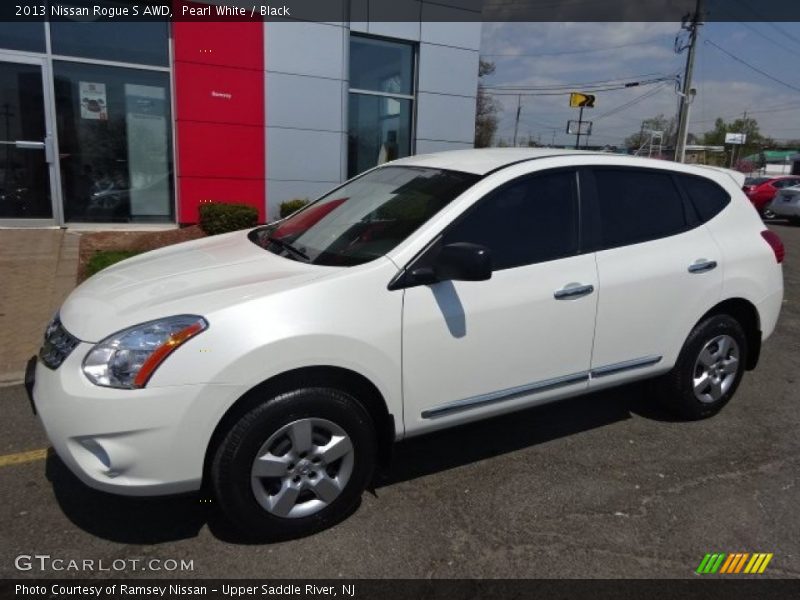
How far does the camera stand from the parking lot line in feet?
11.6

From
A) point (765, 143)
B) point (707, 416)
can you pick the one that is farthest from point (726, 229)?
point (765, 143)

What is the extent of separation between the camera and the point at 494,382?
326 centimetres

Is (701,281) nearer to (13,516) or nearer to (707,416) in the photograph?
(707,416)

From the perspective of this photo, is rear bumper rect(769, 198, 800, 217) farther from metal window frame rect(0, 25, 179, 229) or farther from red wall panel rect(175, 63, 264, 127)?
metal window frame rect(0, 25, 179, 229)

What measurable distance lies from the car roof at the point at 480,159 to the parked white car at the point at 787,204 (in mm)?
19320

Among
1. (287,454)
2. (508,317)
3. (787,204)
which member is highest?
(508,317)

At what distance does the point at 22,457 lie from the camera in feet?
11.8

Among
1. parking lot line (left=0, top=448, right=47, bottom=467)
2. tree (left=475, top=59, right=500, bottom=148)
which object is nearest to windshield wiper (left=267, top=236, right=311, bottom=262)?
parking lot line (left=0, top=448, right=47, bottom=467)

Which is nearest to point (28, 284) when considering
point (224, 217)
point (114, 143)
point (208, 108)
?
point (224, 217)

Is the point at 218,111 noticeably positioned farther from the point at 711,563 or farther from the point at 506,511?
the point at 711,563

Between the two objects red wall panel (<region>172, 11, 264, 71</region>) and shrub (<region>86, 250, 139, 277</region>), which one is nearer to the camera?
shrub (<region>86, 250, 139, 277</region>)

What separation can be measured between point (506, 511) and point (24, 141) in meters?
9.18

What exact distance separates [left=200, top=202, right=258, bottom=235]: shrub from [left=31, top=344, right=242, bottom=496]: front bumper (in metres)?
7.51

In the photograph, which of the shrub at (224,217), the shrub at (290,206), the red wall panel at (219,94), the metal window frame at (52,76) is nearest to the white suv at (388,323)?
the shrub at (224,217)
